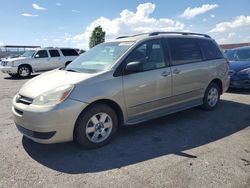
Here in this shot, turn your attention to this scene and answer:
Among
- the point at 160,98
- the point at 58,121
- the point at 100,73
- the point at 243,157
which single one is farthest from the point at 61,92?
the point at 243,157

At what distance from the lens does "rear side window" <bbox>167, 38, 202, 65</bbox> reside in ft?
16.0

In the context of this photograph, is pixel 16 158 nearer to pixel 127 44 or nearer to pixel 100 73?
pixel 100 73

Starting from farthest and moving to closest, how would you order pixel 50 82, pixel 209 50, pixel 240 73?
pixel 240 73
pixel 209 50
pixel 50 82

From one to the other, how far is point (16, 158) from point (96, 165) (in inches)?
49.1

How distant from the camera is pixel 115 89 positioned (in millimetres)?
3855

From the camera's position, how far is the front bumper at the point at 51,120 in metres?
3.35

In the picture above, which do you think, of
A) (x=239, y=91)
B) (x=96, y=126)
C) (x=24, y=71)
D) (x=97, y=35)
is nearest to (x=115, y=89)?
(x=96, y=126)

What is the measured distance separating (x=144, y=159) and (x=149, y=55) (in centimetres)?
200

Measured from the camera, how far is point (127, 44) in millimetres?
4410

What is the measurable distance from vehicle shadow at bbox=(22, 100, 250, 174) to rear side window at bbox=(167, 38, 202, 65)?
1.31 metres

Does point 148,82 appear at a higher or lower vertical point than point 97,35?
lower

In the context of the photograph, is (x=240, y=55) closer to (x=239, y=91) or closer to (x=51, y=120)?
(x=239, y=91)

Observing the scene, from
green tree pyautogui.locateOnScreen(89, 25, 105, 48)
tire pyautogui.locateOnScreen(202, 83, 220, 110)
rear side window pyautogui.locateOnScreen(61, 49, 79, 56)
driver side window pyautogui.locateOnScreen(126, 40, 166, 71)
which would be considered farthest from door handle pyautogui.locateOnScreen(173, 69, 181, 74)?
green tree pyautogui.locateOnScreen(89, 25, 105, 48)

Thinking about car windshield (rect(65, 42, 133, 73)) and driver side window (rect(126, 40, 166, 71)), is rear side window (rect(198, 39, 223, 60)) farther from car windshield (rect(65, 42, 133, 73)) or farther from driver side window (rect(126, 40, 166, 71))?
car windshield (rect(65, 42, 133, 73))
